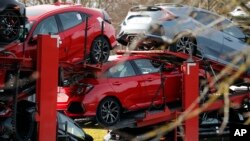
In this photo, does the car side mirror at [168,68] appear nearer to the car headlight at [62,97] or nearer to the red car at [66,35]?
the red car at [66,35]

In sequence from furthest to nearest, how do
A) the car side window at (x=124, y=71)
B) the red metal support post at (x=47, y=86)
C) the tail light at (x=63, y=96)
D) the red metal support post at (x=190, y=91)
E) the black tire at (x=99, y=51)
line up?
the car side window at (x=124, y=71) < the tail light at (x=63, y=96) < the red metal support post at (x=190, y=91) < the black tire at (x=99, y=51) < the red metal support post at (x=47, y=86)

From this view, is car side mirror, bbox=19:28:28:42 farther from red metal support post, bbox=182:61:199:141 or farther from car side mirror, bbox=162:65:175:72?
car side mirror, bbox=162:65:175:72

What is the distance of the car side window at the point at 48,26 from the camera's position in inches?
333

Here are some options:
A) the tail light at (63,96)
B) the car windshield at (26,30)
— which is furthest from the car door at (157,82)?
the car windshield at (26,30)

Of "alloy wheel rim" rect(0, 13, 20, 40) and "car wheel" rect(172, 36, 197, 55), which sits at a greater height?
"alloy wheel rim" rect(0, 13, 20, 40)

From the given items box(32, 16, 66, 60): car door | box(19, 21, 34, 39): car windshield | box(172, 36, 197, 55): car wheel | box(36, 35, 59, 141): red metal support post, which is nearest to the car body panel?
box(172, 36, 197, 55): car wheel

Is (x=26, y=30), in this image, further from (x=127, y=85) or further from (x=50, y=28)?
(x=127, y=85)

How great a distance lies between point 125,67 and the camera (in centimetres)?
1020

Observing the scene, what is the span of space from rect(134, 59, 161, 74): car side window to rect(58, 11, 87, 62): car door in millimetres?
1584

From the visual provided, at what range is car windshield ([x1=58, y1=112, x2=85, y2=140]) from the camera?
8.47m

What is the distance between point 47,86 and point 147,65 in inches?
141

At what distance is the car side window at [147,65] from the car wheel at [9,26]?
10.2 feet

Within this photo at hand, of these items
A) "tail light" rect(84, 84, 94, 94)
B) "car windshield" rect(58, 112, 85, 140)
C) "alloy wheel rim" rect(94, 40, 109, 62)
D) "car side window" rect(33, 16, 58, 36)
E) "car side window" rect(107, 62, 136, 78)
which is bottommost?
"car windshield" rect(58, 112, 85, 140)

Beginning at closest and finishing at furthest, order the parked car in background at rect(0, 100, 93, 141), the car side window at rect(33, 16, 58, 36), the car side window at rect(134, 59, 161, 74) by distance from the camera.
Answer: the parked car in background at rect(0, 100, 93, 141), the car side window at rect(33, 16, 58, 36), the car side window at rect(134, 59, 161, 74)
